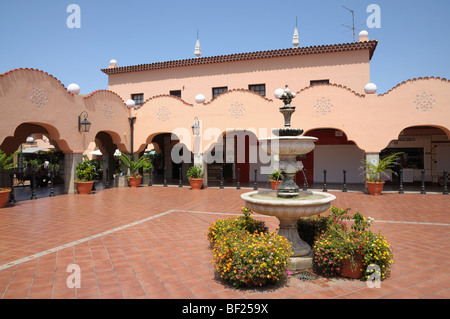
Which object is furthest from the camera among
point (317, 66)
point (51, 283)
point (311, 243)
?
point (317, 66)

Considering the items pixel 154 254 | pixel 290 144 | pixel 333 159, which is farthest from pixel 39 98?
pixel 333 159

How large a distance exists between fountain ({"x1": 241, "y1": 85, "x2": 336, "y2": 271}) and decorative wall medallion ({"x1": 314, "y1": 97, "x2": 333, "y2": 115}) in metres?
9.54

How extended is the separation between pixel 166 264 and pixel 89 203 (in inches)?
300

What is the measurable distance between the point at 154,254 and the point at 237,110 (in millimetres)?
11316

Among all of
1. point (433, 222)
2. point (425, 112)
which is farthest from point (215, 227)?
point (425, 112)

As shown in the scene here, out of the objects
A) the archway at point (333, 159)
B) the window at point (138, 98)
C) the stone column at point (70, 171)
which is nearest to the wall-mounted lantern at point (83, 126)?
the stone column at point (70, 171)

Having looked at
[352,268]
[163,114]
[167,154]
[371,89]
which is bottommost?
[352,268]

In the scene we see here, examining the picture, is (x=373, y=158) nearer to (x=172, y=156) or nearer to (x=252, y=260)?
(x=252, y=260)

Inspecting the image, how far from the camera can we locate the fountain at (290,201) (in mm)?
4715

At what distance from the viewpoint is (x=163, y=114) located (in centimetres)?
1712

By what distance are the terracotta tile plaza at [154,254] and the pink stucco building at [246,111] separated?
4711 mm

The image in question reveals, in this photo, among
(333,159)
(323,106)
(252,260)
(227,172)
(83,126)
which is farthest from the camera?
(227,172)

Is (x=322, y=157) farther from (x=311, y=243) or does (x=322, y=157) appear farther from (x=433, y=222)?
(x=311, y=243)

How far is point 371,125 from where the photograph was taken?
14.2 meters
